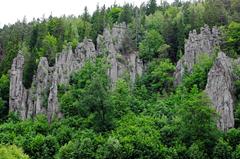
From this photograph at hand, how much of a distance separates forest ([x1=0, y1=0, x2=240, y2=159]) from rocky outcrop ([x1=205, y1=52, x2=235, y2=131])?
4.52 feet

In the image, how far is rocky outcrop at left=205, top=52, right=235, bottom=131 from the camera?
74.9m

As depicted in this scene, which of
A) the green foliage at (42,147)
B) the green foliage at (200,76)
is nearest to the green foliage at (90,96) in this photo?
the green foliage at (42,147)

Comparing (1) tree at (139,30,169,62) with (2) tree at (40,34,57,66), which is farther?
(1) tree at (139,30,169,62)

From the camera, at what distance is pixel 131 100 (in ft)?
278

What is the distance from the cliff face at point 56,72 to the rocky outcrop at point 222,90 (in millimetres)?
17950

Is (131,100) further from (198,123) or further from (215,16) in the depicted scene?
(215,16)

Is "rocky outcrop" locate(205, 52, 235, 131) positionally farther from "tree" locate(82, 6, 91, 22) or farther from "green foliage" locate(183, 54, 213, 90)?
"tree" locate(82, 6, 91, 22)

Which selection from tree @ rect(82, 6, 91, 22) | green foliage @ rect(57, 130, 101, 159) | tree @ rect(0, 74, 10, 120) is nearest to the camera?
green foliage @ rect(57, 130, 101, 159)

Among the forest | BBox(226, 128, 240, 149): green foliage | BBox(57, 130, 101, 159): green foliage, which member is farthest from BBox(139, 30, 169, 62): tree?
BBox(57, 130, 101, 159): green foliage

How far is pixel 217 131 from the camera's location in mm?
71688

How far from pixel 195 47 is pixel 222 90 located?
53.5 feet

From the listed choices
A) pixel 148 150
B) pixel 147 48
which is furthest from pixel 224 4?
pixel 148 150

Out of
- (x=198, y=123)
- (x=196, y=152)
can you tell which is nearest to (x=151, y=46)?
(x=198, y=123)

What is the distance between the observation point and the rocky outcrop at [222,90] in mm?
74875
